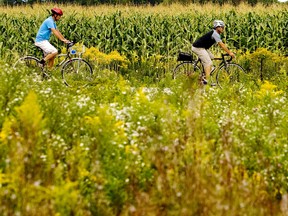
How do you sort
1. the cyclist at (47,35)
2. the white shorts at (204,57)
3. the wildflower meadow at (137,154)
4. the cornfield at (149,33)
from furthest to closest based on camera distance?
the cornfield at (149,33) < the white shorts at (204,57) < the cyclist at (47,35) < the wildflower meadow at (137,154)

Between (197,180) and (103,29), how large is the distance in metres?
17.8

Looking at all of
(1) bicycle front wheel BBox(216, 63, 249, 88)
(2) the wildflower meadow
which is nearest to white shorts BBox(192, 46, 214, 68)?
(1) bicycle front wheel BBox(216, 63, 249, 88)

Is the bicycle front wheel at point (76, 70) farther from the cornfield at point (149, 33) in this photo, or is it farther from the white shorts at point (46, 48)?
the cornfield at point (149, 33)

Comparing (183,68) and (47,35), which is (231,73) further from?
(47,35)

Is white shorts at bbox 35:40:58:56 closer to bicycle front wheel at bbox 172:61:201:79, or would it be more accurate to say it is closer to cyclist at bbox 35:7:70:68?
cyclist at bbox 35:7:70:68

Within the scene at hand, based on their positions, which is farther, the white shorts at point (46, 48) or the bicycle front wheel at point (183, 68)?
the bicycle front wheel at point (183, 68)

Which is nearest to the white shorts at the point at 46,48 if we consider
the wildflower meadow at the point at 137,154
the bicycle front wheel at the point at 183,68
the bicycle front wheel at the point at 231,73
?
the bicycle front wheel at the point at 183,68

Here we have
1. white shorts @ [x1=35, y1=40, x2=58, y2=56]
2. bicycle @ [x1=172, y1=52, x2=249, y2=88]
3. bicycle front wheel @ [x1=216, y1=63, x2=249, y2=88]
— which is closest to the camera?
white shorts @ [x1=35, y1=40, x2=58, y2=56]

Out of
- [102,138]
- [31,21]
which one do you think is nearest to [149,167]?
[102,138]

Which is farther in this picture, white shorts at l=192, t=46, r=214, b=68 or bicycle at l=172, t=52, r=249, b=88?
bicycle at l=172, t=52, r=249, b=88

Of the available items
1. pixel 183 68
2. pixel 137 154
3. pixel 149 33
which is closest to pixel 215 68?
pixel 183 68

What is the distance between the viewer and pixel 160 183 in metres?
4.61

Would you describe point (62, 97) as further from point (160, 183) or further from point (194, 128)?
point (160, 183)

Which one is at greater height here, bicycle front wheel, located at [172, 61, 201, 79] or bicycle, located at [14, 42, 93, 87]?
bicycle, located at [14, 42, 93, 87]
